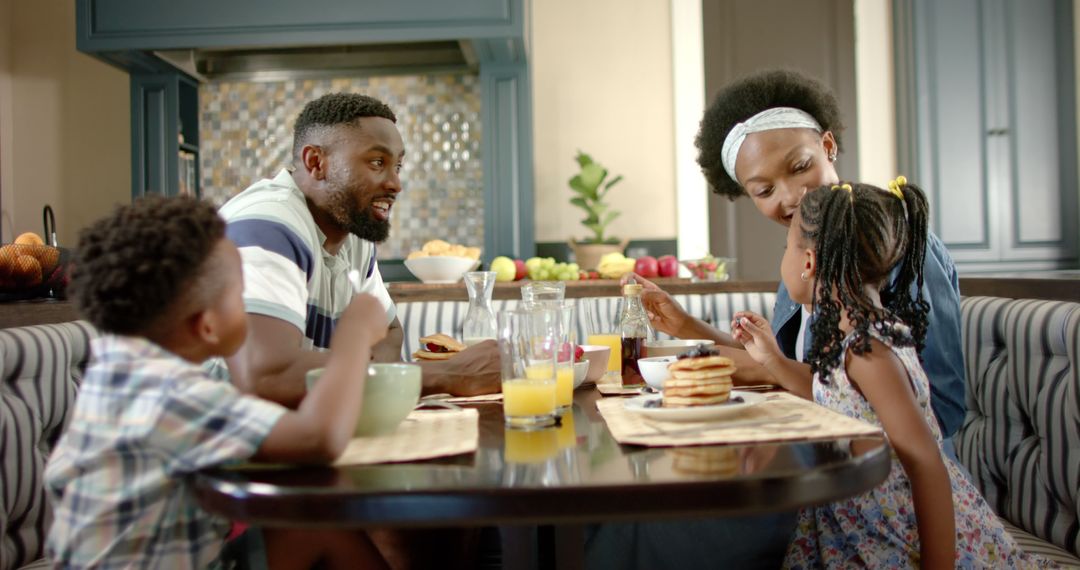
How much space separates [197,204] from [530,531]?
1.84 ft

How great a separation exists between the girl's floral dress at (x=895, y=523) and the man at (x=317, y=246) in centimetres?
57

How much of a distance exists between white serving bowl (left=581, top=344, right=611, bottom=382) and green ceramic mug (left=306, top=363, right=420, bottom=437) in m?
0.54

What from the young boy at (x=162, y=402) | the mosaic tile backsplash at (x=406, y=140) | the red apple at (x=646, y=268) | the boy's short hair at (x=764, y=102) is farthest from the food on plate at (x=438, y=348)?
the mosaic tile backsplash at (x=406, y=140)

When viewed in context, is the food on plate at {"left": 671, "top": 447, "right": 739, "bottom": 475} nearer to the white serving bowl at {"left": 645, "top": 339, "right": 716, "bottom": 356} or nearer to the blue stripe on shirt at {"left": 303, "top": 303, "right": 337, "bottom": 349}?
the white serving bowl at {"left": 645, "top": 339, "right": 716, "bottom": 356}

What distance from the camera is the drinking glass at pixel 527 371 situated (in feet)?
3.67

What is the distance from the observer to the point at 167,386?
89cm

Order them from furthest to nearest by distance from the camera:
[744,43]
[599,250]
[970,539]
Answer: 1. [744,43]
2. [599,250]
3. [970,539]

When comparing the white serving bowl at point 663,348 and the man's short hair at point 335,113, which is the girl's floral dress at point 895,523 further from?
the man's short hair at point 335,113

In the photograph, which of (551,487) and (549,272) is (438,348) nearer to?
(551,487)

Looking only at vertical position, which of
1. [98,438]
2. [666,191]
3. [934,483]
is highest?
[666,191]

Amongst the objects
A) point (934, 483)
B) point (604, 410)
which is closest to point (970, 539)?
point (934, 483)

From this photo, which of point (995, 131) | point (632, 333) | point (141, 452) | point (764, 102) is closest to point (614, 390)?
point (632, 333)

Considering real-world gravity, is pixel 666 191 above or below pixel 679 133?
below

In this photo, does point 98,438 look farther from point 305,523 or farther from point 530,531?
point 530,531
